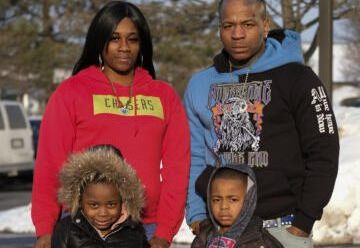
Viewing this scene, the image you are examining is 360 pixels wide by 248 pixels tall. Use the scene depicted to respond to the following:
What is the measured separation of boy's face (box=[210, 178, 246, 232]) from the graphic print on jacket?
170 millimetres

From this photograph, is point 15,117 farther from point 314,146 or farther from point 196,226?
point 314,146

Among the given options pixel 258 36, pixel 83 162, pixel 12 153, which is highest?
pixel 258 36

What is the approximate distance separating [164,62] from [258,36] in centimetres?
1917

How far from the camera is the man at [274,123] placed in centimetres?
407

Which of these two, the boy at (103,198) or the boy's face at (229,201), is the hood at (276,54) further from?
the boy at (103,198)

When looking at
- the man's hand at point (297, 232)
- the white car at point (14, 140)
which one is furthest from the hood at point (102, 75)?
the white car at point (14, 140)

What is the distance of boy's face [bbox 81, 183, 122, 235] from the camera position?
414 cm

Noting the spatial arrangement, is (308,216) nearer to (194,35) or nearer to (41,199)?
(41,199)

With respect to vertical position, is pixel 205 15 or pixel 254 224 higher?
pixel 205 15

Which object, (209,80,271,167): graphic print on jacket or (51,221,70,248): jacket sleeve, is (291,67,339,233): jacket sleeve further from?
(51,221,70,248): jacket sleeve

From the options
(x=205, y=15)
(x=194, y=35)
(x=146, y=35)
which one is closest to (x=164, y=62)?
(x=194, y=35)

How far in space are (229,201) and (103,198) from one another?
57 cm

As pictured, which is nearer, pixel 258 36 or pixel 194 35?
pixel 258 36

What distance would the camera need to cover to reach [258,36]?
4.22 metres
